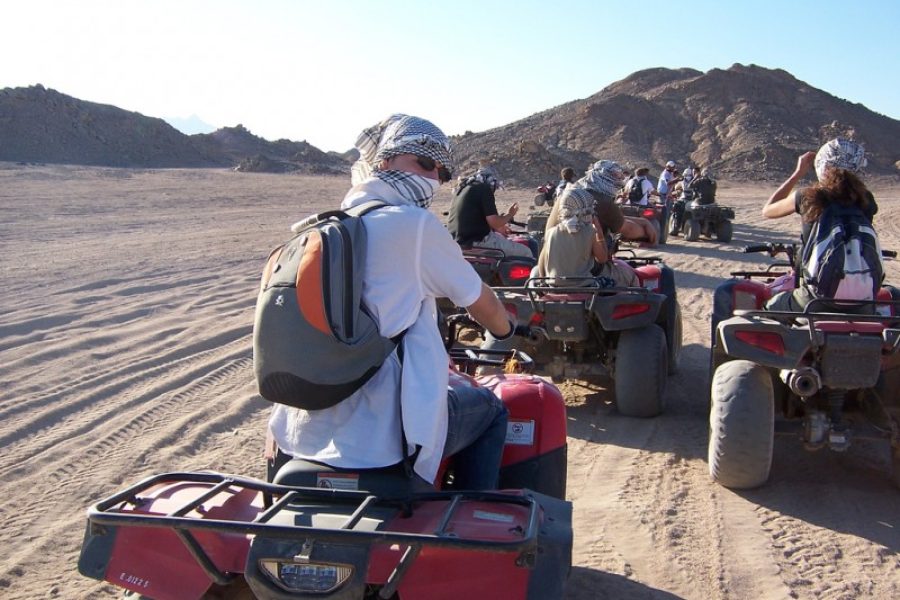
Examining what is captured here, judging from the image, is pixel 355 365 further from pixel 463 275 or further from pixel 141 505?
pixel 141 505

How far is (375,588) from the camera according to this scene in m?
2.58

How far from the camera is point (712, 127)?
69062 millimetres

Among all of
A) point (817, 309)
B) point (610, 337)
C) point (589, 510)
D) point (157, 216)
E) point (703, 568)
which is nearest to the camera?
point (703, 568)

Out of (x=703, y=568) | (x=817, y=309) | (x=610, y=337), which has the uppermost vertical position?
(x=817, y=309)

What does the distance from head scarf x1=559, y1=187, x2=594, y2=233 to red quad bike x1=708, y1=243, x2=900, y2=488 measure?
1.98 metres

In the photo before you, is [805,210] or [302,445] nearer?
[302,445]

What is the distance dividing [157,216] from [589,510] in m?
18.2

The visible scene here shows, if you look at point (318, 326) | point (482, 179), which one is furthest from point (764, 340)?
point (482, 179)

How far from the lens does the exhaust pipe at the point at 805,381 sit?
179 inches

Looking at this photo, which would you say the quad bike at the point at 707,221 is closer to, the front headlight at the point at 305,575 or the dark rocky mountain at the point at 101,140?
the front headlight at the point at 305,575

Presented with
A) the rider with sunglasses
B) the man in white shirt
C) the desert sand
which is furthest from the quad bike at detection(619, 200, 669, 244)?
the man in white shirt

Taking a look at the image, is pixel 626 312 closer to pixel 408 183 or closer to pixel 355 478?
pixel 408 183

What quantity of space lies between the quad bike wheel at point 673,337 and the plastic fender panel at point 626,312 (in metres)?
0.85

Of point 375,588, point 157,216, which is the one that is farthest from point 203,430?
point 157,216
